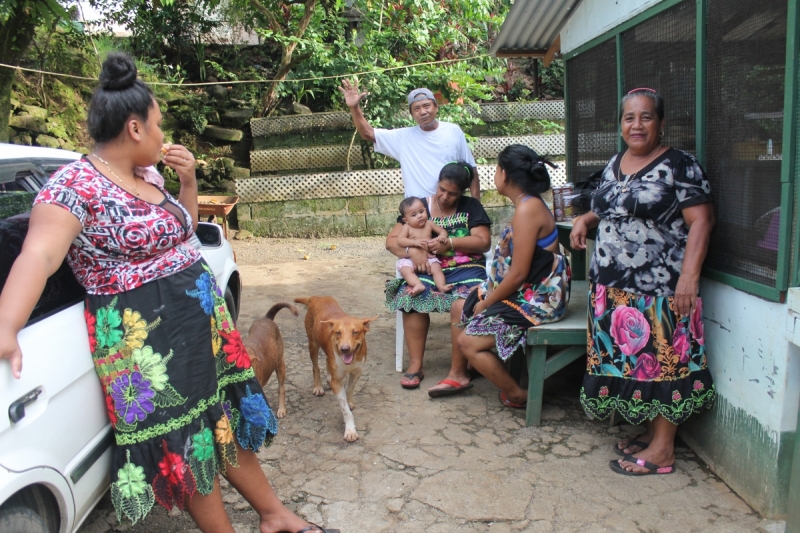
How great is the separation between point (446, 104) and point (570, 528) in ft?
27.6

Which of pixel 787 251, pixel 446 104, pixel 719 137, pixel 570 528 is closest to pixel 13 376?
pixel 570 528

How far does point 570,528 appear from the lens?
279 centimetres

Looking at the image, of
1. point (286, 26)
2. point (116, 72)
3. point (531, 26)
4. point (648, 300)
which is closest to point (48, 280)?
point (116, 72)

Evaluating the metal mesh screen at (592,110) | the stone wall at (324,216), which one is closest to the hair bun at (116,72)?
the metal mesh screen at (592,110)

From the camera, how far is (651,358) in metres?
3.14

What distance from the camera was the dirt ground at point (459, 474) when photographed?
9.43ft

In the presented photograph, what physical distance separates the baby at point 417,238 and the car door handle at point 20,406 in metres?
2.86

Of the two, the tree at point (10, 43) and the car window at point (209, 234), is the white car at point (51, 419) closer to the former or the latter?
→ the car window at point (209, 234)

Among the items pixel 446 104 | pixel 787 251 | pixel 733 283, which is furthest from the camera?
pixel 446 104

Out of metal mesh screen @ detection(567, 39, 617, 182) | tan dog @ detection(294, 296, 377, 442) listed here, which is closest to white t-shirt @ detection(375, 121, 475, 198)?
metal mesh screen @ detection(567, 39, 617, 182)

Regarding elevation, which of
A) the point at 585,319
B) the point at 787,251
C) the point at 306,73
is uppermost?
the point at 306,73

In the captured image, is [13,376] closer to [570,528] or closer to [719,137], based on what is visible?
[570,528]

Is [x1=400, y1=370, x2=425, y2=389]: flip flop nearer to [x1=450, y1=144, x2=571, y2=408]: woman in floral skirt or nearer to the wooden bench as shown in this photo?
[x1=450, y1=144, x2=571, y2=408]: woman in floral skirt

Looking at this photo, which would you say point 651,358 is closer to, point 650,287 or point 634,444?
point 650,287
